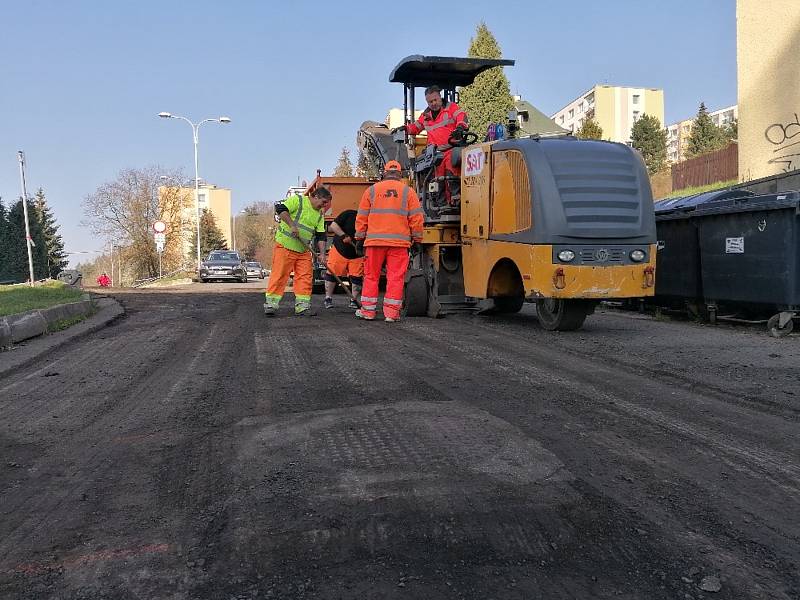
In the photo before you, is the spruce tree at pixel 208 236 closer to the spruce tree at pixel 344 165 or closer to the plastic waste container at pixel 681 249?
the spruce tree at pixel 344 165

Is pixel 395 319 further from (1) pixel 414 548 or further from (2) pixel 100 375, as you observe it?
(1) pixel 414 548

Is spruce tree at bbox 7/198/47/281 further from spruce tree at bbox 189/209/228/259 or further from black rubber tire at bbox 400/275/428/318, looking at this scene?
black rubber tire at bbox 400/275/428/318

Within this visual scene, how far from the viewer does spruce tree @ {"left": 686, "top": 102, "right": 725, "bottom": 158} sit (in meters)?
58.5

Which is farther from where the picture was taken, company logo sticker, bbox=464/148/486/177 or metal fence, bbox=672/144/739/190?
metal fence, bbox=672/144/739/190

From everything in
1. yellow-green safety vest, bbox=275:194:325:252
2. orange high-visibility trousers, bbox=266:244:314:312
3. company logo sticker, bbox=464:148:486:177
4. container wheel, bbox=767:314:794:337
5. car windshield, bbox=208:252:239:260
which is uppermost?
company logo sticker, bbox=464:148:486:177

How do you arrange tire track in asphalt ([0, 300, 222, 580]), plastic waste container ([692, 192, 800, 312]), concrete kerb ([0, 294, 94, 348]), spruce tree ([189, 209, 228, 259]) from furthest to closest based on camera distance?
spruce tree ([189, 209, 228, 259]) < plastic waste container ([692, 192, 800, 312]) < concrete kerb ([0, 294, 94, 348]) < tire track in asphalt ([0, 300, 222, 580])

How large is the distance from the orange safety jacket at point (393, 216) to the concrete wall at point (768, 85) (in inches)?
825

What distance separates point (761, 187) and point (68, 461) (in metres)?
19.3

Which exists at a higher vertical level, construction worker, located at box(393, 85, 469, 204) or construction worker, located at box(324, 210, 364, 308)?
construction worker, located at box(393, 85, 469, 204)

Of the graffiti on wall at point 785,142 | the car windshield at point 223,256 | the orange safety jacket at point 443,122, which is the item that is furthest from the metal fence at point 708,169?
the orange safety jacket at point 443,122

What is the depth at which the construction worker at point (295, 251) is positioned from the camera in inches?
389

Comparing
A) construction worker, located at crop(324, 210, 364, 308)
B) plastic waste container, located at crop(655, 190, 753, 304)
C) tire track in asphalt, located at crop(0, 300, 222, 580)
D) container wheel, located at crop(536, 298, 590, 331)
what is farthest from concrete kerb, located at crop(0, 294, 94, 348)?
plastic waste container, located at crop(655, 190, 753, 304)

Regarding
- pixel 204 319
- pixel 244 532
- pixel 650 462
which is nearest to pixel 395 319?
pixel 204 319

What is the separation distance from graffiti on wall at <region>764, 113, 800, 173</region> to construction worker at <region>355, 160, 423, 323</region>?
20.7 meters
